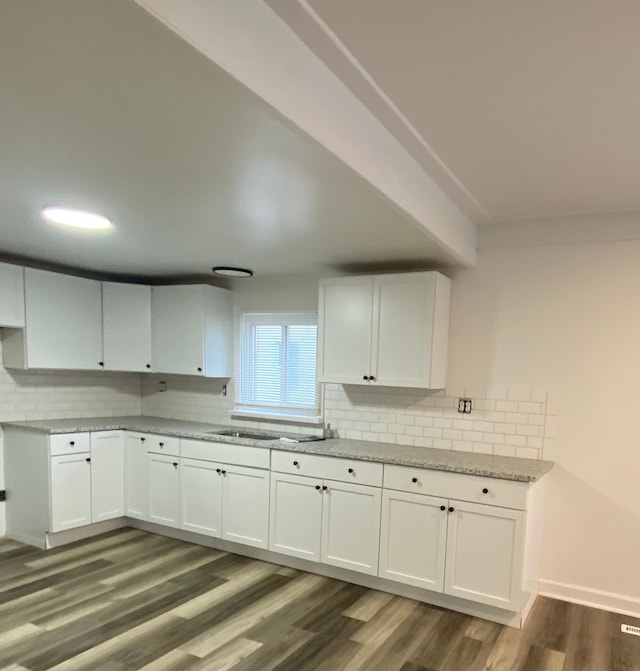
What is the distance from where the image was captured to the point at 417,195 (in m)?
2.40

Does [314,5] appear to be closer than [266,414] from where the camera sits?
Yes

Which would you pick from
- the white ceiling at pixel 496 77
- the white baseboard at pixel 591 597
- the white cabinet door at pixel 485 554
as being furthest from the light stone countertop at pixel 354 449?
the white ceiling at pixel 496 77

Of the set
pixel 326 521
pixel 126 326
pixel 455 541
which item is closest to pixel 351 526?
pixel 326 521

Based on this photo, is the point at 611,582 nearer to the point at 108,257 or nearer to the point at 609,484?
the point at 609,484

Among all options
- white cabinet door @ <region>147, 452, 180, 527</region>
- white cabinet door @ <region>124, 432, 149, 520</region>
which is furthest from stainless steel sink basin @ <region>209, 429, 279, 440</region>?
white cabinet door @ <region>124, 432, 149, 520</region>

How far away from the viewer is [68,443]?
399 centimetres

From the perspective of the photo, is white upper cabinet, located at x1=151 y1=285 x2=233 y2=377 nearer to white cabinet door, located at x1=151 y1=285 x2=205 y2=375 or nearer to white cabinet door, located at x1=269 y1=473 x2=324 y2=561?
white cabinet door, located at x1=151 y1=285 x2=205 y2=375

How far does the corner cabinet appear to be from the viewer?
134 inches

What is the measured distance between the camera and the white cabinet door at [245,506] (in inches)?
145

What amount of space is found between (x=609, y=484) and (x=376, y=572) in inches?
61.2

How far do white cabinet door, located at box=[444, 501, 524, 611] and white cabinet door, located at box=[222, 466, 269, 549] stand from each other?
135cm

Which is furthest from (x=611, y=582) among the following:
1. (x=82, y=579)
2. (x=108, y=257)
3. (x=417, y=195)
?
(x=108, y=257)

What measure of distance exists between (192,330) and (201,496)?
1406 mm

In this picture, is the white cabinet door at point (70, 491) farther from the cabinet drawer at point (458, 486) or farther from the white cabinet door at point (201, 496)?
the cabinet drawer at point (458, 486)
